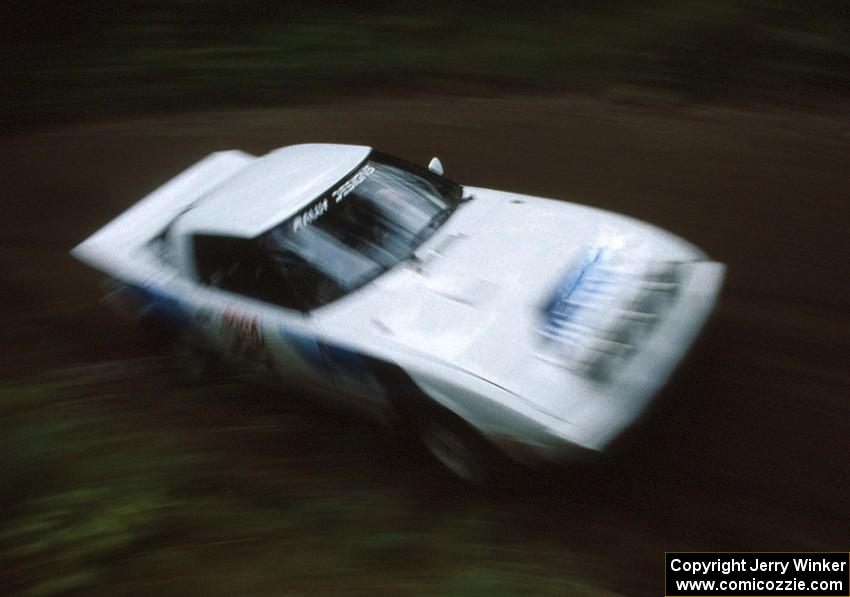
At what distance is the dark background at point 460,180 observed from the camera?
3645mm

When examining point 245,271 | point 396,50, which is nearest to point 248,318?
point 245,271

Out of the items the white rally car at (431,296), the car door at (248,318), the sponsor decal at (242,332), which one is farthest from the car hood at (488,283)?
the sponsor decal at (242,332)

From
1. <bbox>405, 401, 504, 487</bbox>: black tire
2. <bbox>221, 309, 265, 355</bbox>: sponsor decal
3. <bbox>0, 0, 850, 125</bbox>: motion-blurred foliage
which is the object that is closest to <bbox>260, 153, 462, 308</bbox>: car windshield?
<bbox>221, 309, 265, 355</bbox>: sponsor decal

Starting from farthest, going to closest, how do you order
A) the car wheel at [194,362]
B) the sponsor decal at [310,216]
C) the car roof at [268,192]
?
the car wheel at [194,362]
the car roof at [268,192]
the sponsor decal at [310,216]

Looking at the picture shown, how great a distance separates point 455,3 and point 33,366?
22.4ft

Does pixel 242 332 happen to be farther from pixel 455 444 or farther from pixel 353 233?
pixel 455 444

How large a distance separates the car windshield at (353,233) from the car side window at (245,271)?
0.09 feet

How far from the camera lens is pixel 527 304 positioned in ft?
12.7

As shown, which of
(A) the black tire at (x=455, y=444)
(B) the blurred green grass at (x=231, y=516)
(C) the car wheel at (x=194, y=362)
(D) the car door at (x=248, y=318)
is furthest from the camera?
(C) the car wheel at (x=194, y=362)

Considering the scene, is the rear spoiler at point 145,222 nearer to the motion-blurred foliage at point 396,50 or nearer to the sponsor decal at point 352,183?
the sponsor decal at point 352,183

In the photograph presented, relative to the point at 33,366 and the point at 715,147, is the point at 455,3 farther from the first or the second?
the point at 33,366

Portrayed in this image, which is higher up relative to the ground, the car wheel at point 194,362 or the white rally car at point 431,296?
the white rally car at point 431,296

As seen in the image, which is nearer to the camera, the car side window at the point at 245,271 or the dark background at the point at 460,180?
the dark background at the point at 460,180

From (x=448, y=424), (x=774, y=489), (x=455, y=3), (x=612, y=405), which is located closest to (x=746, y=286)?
(x=774, y=489)
